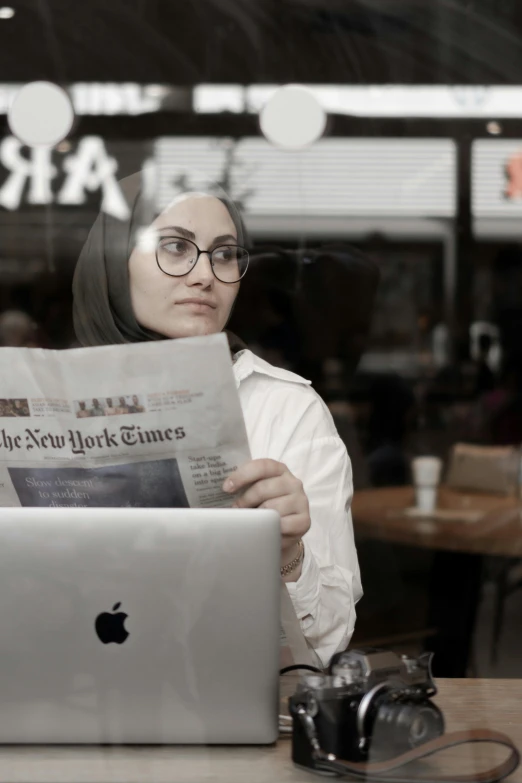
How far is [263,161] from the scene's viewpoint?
9.60 ft

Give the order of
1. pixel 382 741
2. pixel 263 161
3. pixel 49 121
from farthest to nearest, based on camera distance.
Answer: pixel 49 121 → pixel 263 161 → pixel 382 741

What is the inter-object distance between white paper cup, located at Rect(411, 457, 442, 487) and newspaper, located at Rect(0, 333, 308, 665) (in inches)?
85.1

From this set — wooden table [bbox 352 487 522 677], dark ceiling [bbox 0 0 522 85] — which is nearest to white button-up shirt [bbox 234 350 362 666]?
wooden table [bbox 352 487 522 677]

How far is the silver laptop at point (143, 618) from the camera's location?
32.9 inches

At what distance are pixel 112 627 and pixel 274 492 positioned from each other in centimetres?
21

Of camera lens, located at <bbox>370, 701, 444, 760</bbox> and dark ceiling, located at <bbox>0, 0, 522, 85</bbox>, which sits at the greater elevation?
dark ceiling, located at <bbox>0, 0, 522, 85</bbox>

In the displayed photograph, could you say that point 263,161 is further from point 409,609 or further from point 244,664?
point 244,664

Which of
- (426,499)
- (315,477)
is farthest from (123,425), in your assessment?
(426,499)

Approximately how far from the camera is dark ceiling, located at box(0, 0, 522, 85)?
3.00 metres

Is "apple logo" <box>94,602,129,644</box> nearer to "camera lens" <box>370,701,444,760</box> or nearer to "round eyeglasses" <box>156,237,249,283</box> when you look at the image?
"camera lens" <box>370,701,444,760</box>

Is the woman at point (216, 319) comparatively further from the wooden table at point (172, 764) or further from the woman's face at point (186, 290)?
the wooden table at point (172, 764)

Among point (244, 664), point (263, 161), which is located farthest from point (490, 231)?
point (244, 664)

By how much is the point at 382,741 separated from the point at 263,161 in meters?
2.30

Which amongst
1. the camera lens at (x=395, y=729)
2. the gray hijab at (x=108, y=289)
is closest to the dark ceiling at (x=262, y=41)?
the gray hijab at (x=108, y=289)
